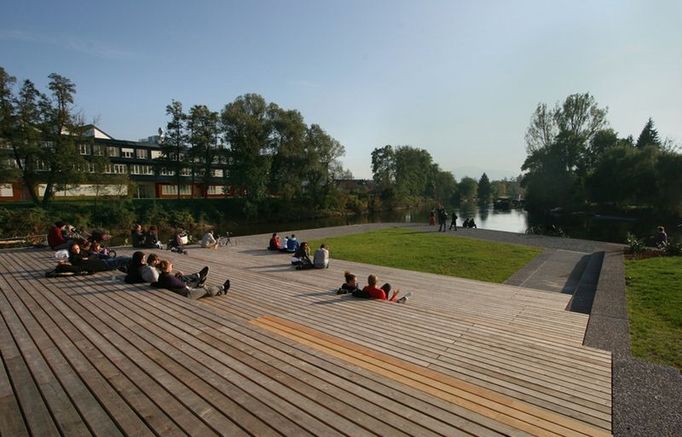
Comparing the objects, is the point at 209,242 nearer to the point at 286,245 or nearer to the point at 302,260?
the point at 286,245

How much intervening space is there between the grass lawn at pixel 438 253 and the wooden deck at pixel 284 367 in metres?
6.02

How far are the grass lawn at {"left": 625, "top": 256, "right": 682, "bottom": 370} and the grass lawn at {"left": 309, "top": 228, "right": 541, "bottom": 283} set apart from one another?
3779 mm

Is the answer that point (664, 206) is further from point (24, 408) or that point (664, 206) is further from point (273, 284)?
point (24, 408)

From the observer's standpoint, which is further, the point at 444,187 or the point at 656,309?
the point at 444,187

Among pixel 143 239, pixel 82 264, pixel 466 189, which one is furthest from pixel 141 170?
pixel 466 189

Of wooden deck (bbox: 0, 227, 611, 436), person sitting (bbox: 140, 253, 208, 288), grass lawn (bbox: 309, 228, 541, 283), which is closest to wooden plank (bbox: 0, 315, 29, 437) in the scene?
wooden deck (bbox: 0, 227, 611, 436)

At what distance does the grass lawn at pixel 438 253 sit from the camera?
13930mm

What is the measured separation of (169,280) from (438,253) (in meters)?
12.4

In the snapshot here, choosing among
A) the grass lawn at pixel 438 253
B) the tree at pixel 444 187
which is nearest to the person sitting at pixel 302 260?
the grass lawn at pixel 438 253

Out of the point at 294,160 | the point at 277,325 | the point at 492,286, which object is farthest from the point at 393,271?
the point at 294,160

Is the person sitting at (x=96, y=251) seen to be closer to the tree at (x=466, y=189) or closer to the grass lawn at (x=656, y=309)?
the grass lawn at (x=656, y=309)

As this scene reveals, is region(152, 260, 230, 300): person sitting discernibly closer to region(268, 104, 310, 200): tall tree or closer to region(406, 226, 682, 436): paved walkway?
region(406, 226, 682, 436): paved walkway

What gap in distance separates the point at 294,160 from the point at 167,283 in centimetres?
4324

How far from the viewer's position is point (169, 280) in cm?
773
